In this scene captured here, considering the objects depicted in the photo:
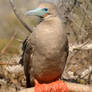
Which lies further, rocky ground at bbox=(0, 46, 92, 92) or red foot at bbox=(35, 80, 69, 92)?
rocky ground at bbox=(0, 46, 92, 92)

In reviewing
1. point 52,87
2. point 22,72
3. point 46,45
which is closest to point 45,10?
point 46,45

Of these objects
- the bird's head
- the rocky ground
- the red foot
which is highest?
the bird's head

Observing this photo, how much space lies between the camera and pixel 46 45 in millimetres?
3873

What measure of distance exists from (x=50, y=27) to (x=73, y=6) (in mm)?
2561

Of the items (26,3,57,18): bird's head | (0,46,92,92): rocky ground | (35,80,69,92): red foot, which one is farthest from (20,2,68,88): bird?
(0,46,92,92): rocky ground

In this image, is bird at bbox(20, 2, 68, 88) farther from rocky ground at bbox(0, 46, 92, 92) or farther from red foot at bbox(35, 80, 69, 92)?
rocky ground at bbox(0, 46, 92, 92)

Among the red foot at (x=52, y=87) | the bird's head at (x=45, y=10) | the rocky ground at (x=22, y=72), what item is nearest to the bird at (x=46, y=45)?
the bird's head at (x=45, y=10)

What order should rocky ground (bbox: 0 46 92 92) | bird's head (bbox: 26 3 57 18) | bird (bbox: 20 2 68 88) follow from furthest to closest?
rocky ground (bbox: 0 46 92 92) → bird's head (bbox: 26 3 57 18) → bird (bbox: 20 2 68 88)

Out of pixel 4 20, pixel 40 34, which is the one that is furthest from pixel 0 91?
pixel 4 20

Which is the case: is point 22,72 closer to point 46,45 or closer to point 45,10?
point 46,45

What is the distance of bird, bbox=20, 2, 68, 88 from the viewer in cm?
388

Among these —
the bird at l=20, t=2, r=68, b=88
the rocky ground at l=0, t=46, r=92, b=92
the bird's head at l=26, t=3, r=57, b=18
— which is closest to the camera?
the bird at l=20, t=2, r=68, b=88

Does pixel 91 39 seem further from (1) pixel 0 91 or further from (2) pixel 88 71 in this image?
(1) pixel 0 91

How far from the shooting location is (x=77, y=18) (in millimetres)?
6289
